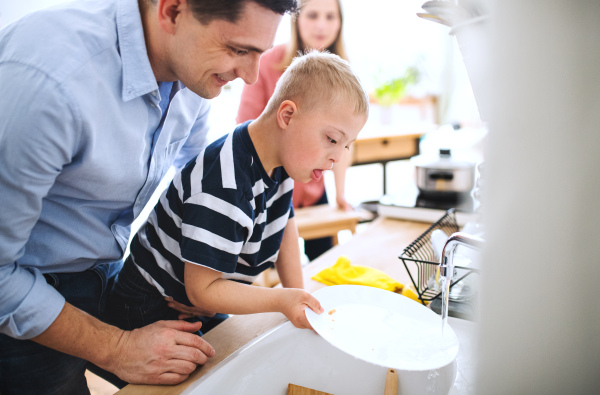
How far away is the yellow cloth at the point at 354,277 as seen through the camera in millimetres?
1054

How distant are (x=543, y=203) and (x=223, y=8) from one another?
2.00 feet

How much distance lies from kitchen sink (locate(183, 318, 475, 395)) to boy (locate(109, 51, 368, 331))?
0.18 ft

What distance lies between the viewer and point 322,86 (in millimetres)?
905

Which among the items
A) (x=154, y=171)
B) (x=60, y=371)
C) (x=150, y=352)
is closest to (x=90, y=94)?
(x=154, y=171)

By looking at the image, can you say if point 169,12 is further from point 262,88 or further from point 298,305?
point 262,88

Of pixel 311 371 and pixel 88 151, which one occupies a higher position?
pixel 88 151

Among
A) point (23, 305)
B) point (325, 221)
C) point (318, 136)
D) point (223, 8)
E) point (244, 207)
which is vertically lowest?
point (325, 221)

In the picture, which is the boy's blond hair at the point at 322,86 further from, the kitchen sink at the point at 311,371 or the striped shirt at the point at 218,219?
the kitchen sink at the point at 311,371

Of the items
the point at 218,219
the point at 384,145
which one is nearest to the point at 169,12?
the point at 218,219

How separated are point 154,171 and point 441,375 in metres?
0.72

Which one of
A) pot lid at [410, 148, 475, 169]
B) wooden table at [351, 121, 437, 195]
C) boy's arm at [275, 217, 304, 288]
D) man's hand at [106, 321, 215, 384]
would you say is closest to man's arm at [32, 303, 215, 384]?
man's hand at [106, 321, 215, 384]

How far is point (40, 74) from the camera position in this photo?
671mm

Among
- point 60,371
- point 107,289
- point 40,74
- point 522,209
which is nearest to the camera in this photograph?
point 522,209

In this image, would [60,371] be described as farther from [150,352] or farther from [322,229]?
[322,229]
